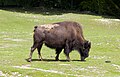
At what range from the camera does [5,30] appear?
134ft

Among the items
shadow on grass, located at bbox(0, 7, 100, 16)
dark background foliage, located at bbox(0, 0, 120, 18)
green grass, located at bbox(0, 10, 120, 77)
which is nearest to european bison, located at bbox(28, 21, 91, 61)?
green grass, located at bbox(0, 10, 120, 77)

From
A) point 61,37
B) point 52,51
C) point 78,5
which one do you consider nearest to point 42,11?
point 78,5

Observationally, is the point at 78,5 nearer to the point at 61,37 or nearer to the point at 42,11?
the point at 42,11

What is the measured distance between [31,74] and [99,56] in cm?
1002

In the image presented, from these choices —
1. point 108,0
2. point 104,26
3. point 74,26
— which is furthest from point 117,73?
point 108,0

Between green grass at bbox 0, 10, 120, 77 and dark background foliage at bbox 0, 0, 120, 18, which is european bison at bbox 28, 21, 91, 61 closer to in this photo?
green grass at bbox 0, 10, 120, 77

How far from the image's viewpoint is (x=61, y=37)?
21766 millimetres

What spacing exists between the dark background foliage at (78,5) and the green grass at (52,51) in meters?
6.21

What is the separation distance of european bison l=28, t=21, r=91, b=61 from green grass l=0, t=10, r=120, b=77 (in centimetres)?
80

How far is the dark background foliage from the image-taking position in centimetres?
5809

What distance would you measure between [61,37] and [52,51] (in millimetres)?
7406

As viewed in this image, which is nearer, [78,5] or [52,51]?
[52,51]

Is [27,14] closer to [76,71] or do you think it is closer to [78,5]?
[78,5]

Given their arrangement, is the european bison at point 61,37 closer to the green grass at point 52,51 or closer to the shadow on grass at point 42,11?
the green grass at point 52,51
